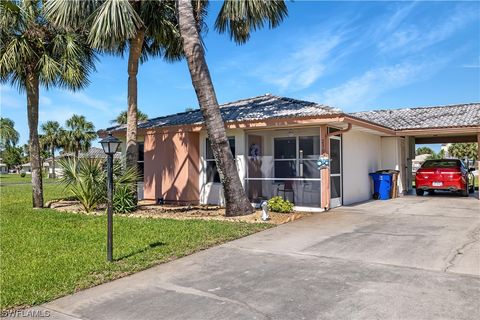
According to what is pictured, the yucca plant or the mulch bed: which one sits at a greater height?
the yucca plant

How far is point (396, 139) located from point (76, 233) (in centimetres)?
1390

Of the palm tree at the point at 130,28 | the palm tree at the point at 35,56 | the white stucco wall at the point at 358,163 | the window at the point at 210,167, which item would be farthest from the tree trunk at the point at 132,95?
the white stucco wall at the point at 358,163

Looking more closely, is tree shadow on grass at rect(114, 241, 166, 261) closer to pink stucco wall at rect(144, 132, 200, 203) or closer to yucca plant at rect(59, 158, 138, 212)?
yucca plant at rect(59, 158, 138, 212)

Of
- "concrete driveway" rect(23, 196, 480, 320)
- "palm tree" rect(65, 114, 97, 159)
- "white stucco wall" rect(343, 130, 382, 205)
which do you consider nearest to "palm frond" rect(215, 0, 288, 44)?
"white stucco wall" rect(343, 130, 382, 205)

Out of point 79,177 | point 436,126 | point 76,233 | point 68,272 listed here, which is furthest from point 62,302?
point 436,126

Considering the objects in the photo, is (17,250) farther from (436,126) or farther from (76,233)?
(436,126)

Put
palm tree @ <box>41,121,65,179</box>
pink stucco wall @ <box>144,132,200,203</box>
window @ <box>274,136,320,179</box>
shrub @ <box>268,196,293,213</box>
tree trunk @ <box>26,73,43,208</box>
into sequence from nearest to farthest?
shrub @ <box>268,196,293,213</box> < window @ <box>274,136,320,179</box> < tree trunk @ <box>26,73,43,208</box> < pink stucco wall @ <box>144,132,200,203</box> < palm tree @ <box>41,121,65,179</box>

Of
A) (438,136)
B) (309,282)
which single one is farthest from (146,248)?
(438,136)

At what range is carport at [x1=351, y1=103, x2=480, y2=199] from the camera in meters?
14.7

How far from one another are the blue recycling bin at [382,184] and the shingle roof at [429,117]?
2.23m

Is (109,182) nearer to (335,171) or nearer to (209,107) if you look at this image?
(209,107)

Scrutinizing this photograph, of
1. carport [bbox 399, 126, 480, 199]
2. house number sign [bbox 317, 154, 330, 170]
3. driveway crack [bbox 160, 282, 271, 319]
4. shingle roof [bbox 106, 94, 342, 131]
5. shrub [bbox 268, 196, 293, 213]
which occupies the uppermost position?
shingle roof [bbox 106, 94, 342, 131]

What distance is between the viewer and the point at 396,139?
16844 mm

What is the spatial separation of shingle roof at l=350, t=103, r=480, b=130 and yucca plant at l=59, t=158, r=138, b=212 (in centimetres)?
864
